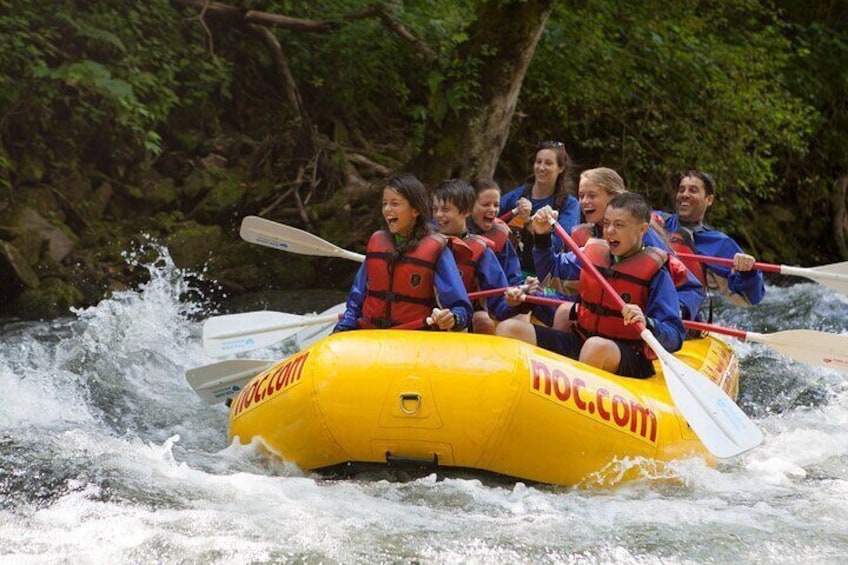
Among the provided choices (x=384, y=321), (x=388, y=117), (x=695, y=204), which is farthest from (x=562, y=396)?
(x=388, y=117)

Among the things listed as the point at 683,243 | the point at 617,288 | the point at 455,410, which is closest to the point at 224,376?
the point at 455,410

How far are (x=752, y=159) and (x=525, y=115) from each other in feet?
6.77

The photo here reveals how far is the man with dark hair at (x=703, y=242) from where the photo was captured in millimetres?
5488

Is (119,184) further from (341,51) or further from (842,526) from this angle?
(842,526)

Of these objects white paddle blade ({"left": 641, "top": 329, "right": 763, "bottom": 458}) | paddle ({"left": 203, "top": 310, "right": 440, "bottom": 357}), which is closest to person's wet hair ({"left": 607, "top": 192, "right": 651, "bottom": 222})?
white paddle blade ({"left": 641, "top": 329, "right": 763, "bottom": 458})

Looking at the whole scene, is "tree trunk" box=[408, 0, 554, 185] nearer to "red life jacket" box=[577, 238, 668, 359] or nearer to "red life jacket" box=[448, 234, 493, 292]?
"red life jacket" box=[448, 234, 493, 292]

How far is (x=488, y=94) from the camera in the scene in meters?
8.16

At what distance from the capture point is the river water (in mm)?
3049

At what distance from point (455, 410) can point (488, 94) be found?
191 inches

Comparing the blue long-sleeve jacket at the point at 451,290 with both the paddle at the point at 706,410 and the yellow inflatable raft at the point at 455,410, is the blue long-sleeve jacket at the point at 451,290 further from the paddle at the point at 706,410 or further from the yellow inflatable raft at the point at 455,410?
the paddle at the point at 706,410

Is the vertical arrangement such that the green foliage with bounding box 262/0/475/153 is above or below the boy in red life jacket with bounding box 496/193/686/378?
above

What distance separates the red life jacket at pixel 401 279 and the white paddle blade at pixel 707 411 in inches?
34.6

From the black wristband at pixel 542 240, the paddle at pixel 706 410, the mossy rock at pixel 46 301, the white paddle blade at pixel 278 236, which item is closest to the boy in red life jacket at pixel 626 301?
the paddle at pixel 706 410

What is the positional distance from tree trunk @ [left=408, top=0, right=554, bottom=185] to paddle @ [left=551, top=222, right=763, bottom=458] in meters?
4.09
